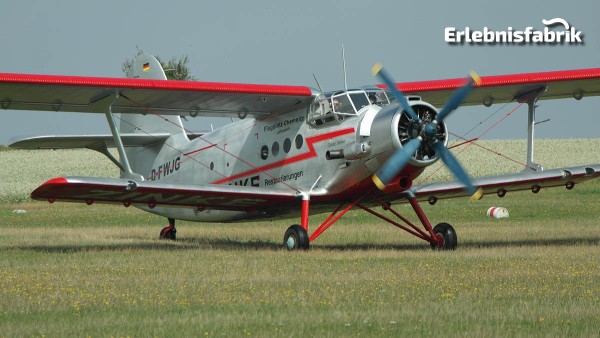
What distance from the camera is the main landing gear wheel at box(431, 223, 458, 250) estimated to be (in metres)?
18.1

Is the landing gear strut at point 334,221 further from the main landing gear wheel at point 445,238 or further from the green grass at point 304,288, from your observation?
the green grass at point 304,288

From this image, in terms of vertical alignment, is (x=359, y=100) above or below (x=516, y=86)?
below

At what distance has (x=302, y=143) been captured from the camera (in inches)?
737

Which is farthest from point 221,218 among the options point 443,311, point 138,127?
point 443,311

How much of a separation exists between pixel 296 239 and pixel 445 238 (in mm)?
2943

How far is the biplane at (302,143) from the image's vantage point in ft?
54.8

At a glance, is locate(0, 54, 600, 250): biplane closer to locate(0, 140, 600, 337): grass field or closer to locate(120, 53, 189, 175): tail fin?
locate(0, 140, 600, 337): grass field

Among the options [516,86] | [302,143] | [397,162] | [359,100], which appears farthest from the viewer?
[516,86]

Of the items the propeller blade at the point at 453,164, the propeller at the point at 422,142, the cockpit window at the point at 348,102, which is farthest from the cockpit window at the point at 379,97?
the propeller blade at the point at 453,164

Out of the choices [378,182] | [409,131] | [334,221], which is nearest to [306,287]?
[378,182]

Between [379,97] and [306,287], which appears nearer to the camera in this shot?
[306,287]

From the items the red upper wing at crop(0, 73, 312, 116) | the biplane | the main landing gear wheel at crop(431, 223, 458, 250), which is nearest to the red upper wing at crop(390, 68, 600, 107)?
the biplane

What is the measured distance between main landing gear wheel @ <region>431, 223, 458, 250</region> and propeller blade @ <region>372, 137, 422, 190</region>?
2.33 meters

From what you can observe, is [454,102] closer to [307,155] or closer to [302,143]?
[307,155]
